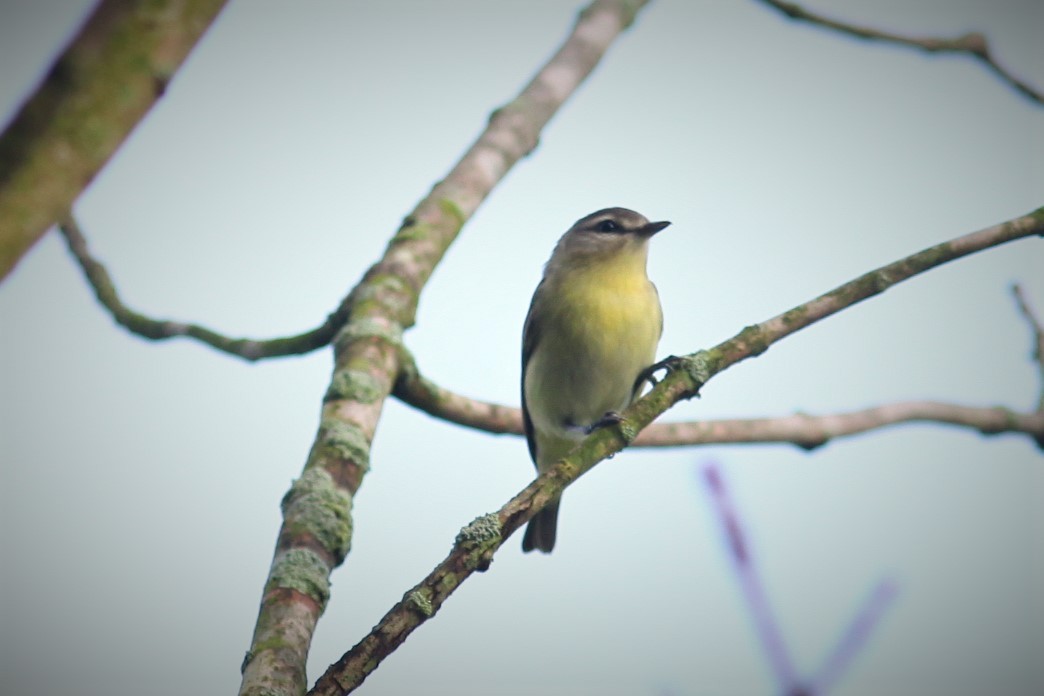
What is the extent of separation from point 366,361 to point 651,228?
242 centimetres

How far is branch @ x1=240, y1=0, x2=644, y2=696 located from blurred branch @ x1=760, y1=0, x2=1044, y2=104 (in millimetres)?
921

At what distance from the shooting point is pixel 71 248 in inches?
179

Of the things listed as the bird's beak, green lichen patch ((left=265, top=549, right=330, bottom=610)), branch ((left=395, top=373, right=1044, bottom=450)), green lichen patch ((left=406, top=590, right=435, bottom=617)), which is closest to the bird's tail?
branch ((left=395, top=373, right=1044, bottom=450))

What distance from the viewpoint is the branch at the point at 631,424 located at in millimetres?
1957

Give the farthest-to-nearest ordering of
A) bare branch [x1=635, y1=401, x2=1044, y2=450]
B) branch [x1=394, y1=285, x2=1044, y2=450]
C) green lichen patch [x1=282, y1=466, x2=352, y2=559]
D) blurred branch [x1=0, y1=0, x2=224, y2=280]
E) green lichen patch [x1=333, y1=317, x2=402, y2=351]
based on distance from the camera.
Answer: bare branch [x1=635, y1=401, x2=1044, y2=450] < branch [x1=394, y1=285, x2=1044, y2=450] < green lichen patch [x1=333, y1=317, x2=402, y2=351] < green lichen patch [x1=282, y1=466, x2=352, y2=559] < blurred branch [x1=0, y1=0, x2=224, y2=280]

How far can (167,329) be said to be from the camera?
441 centimetres

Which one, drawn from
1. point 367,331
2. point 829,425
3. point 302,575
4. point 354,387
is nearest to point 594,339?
point 829,425

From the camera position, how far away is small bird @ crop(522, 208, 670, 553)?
204 inches

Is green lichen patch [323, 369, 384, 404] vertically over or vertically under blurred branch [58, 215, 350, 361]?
under

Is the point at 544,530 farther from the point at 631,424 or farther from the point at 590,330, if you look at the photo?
the point at 631,424

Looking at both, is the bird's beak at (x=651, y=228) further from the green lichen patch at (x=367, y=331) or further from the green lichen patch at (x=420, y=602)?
the green lichen patch at (x=420, y=602)

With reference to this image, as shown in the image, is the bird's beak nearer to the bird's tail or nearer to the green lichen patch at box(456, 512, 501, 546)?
the bird's tail

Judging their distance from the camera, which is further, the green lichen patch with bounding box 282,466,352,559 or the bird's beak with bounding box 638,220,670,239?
the bird's beak with bounding box 638,220,670,239

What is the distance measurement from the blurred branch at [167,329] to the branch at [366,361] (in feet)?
1.25
